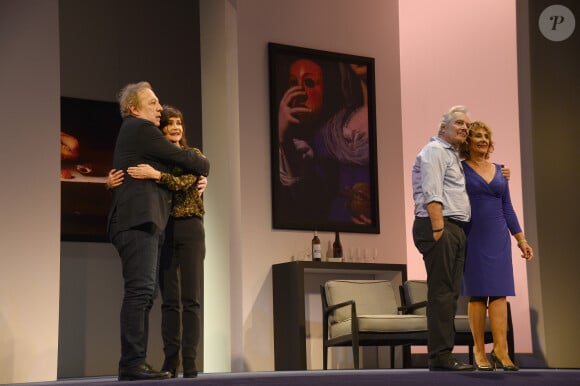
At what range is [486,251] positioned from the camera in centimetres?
461

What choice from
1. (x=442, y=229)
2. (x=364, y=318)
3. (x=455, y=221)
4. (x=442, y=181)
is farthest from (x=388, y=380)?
(x=364, y=318)

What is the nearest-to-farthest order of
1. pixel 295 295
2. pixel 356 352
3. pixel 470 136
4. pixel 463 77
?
pixel 470 136, pixel 356 352, pixel 295 295, pixel 463 77

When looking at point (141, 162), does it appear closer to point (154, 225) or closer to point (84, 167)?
point (154, 225)

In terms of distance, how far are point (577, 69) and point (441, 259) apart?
2530 mm

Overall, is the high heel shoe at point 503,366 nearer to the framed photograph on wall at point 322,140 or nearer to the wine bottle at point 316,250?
the wine bottle at point 316,250

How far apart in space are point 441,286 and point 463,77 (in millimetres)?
3768

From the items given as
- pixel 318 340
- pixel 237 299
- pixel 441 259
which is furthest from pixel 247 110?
pixel 441 259

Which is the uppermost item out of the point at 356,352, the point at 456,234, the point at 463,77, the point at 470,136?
the point at 463,77

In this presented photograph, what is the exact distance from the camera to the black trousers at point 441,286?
437cm

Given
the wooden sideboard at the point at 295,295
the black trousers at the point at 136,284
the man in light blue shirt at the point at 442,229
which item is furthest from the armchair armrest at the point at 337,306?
the black trousers at the point at 136,284

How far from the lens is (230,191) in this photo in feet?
22.9

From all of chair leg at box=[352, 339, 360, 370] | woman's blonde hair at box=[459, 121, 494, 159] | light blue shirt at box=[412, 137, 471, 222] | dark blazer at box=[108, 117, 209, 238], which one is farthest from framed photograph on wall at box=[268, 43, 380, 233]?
dark blazer at box=[108, 117, 209, 238]

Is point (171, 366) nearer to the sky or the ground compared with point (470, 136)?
nearer to the ground

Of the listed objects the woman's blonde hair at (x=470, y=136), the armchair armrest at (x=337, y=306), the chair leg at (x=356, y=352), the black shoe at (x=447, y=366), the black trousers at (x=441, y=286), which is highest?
the woman's blonde hair at (x=470, y=136)
